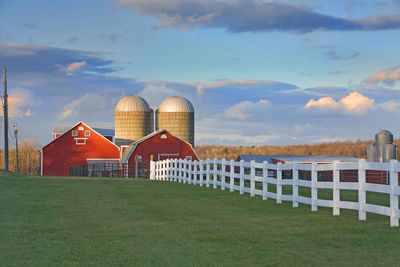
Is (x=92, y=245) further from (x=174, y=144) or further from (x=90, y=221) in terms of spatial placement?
(x=174, y=144)

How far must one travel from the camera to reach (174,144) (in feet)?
184

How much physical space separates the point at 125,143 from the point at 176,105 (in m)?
7.41

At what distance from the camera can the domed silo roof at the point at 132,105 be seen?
63.6 m

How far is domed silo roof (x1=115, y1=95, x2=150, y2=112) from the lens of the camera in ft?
209

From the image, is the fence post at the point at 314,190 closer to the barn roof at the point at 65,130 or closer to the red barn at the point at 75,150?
the red barn at the point at 75,150

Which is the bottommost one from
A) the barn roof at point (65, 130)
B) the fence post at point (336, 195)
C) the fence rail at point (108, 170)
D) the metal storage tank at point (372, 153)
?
the fence rail at point (108, 170)

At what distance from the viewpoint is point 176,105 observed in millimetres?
62781

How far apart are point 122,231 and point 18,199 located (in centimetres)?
878

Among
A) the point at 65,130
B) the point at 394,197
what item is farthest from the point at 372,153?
the point at 65,130

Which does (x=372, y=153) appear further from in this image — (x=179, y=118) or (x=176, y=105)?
(x=176, y=105)

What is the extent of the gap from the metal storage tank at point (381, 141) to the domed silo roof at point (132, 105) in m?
32.9

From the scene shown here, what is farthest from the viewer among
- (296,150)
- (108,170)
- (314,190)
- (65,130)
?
(296,150)

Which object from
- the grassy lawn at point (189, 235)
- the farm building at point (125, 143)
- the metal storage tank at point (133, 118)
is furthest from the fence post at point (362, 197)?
the metal storage tank at point (133, 118)

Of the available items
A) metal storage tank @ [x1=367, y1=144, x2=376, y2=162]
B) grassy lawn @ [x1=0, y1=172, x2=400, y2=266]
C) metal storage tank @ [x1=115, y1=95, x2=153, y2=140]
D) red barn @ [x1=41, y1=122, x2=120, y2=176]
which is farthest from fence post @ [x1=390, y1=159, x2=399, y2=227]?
metal storage tank @ [x1=115, y1=95, x2=153, y2=140]
